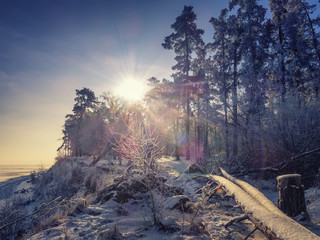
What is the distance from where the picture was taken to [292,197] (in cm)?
397

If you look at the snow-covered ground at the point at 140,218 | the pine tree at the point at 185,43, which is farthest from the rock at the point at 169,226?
the pine tree at the point at 185,43

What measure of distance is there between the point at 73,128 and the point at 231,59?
29193 mm

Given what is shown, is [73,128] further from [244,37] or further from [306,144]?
[306,144]

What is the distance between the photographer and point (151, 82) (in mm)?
28266

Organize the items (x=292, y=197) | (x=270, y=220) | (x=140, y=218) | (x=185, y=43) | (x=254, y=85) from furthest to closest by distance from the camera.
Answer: (x=185, y=43) → (x=254, y=85) → (x=140, y=218) → (x=292, y=197) → (x=270, y=220)

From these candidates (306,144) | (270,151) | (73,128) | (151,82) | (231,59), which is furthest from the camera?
(73,128)

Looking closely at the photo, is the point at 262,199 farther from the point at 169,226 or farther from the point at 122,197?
the point at 122,197

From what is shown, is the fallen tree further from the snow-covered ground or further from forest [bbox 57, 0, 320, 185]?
forest [bbox 57, 0, 320, 185]

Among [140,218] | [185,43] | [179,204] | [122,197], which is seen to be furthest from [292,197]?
[185,43]

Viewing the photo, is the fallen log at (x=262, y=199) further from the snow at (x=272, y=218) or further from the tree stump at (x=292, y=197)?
the tree stump at (x=292, y=197)

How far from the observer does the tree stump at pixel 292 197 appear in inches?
155

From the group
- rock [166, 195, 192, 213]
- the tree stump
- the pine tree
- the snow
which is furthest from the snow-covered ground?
the pine tree

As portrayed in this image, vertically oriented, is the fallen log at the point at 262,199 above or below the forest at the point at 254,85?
below

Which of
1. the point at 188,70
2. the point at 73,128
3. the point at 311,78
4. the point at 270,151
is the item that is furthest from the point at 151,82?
the point at 270,151
